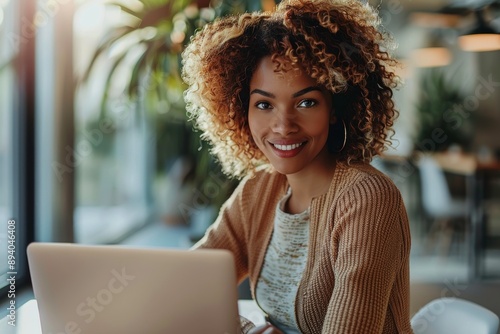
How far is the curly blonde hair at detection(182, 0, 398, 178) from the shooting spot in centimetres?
151

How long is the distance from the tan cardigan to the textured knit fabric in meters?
0.03

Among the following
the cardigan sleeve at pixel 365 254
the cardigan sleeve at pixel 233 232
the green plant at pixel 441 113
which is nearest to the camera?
the cardigan sleeve at pixel 365 254

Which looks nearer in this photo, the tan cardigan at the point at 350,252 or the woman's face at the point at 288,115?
the tan cardigan at the point at 350,252

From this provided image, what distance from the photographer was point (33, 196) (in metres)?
2.98

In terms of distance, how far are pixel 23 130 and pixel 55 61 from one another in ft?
1.36

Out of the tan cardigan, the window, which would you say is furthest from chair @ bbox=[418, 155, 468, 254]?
the tan cardigan

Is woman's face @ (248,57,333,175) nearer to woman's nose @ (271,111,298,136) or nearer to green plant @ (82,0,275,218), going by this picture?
woman's nose @ (271,111,298,136)

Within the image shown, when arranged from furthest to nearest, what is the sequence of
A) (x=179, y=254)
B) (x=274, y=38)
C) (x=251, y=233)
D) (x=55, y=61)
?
(x=55, y=61) < (x=251, y=233) < (x=274, y=38) < (x=179, y=254)

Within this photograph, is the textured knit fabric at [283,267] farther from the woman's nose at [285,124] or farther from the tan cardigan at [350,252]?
the woman's nose at [285,124]

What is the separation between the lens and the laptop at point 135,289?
1059 millimetres

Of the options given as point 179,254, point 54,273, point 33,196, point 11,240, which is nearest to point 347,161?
point 179,254

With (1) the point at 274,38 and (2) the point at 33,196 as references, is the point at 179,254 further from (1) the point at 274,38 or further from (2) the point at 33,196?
(2) the point at 33,196

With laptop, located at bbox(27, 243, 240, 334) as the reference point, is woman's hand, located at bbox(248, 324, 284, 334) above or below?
below

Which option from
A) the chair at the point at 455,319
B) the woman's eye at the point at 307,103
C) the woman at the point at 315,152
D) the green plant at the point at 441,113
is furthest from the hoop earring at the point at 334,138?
the green plant at the point at 441,113
